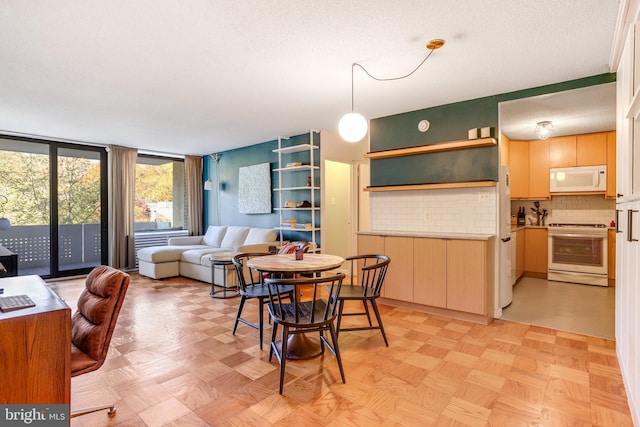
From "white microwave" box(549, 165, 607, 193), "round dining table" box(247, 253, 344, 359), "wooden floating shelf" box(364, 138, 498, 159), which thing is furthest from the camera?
"white microwave" box(549, 165, 607, 193)

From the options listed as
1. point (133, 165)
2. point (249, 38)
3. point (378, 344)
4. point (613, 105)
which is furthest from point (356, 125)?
point (133, 165)

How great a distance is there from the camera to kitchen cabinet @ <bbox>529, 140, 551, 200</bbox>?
5.58 metres

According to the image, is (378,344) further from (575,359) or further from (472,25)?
(472,25)

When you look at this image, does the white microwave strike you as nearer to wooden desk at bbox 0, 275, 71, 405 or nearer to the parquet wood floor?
the parquet wood floor

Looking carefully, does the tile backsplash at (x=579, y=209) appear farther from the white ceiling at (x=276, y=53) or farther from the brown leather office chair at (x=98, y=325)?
the brown leather office chair at (x=98, y=325)

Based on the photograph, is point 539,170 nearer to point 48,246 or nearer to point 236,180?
point 236,180

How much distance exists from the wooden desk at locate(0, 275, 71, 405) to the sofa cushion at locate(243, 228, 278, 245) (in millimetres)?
3971

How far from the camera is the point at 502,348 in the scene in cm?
287

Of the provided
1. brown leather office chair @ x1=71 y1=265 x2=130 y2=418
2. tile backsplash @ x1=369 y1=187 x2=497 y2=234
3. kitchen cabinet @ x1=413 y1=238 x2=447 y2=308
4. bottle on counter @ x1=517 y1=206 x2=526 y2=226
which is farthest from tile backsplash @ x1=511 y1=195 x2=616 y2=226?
brown leather office chair @ x1=71 y1=265 x2=130 y2=418

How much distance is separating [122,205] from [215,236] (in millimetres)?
1801

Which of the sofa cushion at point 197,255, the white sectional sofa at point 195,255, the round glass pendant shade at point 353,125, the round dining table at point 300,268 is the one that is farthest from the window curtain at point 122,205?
the round glass pendant shade at point 353,125

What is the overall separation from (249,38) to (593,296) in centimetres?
525

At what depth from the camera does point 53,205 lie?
221 inches

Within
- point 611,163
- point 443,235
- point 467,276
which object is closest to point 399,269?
point 443,235
